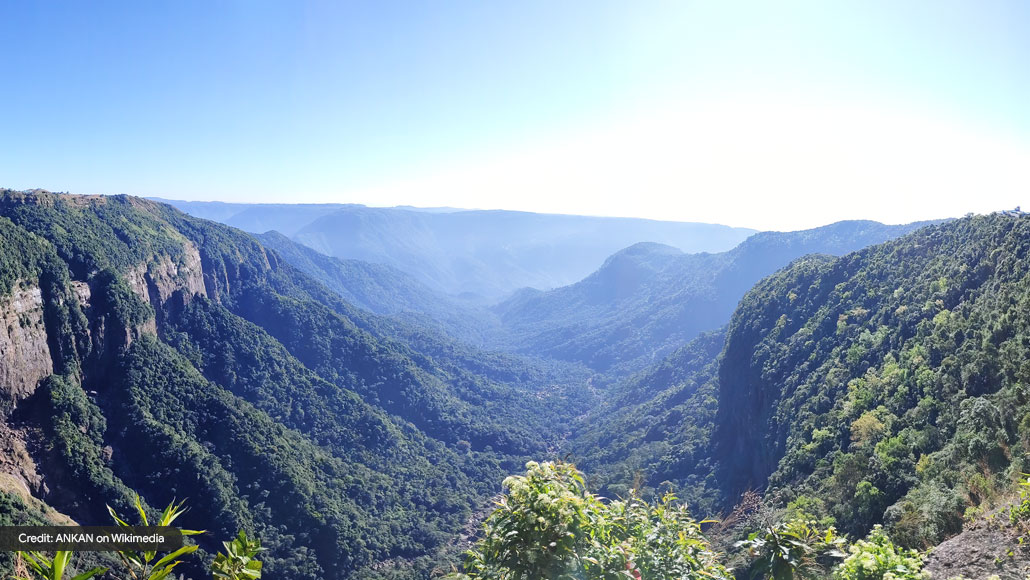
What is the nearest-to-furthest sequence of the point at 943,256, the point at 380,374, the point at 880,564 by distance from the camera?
the point at 880,564 → the point at 943,256 → the point at 380,374

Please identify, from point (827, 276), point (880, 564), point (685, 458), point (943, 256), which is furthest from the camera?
point (685, 458)

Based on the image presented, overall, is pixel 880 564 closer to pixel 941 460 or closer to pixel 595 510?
pixel 595 510

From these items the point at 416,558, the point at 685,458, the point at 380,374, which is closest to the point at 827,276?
the point at 685,458

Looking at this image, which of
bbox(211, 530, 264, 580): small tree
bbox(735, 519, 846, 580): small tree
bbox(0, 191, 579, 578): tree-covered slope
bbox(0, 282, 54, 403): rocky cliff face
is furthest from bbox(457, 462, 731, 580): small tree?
bbox(0, 282, 54, 403): rocky cliff face

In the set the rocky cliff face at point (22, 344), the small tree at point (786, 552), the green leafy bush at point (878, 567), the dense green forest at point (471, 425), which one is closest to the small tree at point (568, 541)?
the dense green forest at point (471, 425)

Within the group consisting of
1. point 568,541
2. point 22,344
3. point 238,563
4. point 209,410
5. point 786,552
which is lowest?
point 209,410

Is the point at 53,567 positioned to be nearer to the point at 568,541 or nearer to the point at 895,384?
the point at 568,541

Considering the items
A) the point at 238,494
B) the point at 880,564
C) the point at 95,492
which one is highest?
the point at 880,564

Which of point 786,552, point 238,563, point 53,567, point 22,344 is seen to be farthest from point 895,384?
point 22,344
